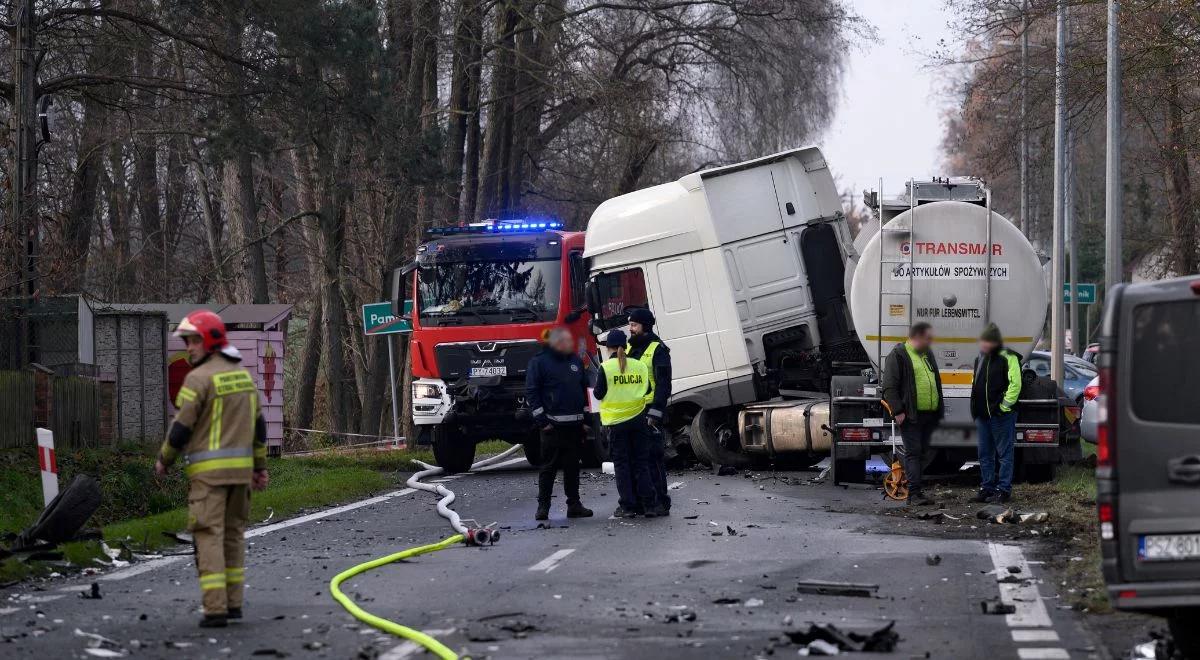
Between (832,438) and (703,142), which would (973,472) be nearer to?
(832,438)

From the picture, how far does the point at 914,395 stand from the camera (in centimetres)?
1666

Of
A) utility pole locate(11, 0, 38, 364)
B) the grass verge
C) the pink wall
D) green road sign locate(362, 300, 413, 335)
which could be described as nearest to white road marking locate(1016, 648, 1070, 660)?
the grass verge

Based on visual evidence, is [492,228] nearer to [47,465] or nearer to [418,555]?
[47,465]

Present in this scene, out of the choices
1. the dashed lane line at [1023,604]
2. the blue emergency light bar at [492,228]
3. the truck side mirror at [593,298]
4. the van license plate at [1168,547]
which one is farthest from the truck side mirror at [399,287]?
the van license plate at [1168,547]

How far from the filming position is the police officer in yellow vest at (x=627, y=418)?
50.4 ft

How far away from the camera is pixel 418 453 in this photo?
2692 cm

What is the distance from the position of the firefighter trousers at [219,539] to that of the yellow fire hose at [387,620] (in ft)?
2.11

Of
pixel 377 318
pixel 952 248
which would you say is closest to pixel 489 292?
pixel 952 248

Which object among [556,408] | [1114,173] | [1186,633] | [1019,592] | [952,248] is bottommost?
[1019,592]

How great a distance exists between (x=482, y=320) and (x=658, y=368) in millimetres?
7328

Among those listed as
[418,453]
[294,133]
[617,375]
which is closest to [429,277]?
[294,133]

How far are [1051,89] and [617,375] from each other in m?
14.7

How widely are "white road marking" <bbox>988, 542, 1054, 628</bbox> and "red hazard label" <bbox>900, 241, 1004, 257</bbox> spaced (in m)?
5.94

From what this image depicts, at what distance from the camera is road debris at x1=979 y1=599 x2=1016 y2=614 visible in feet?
31.1
